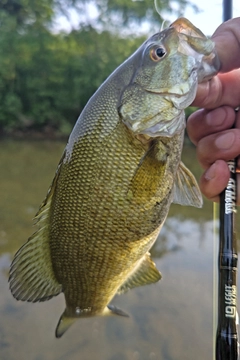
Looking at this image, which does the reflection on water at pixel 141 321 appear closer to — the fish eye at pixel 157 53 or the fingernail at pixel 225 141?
the fingernail at pixel 225 141

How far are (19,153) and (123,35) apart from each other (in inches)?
413

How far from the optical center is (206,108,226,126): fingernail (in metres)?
1.79

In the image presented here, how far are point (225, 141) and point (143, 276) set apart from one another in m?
0.75

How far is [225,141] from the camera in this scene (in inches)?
66.5

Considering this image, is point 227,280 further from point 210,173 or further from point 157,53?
point 157,53

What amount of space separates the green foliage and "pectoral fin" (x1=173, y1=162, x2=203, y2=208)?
14.5 metres

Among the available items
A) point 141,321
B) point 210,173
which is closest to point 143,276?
point 210,173

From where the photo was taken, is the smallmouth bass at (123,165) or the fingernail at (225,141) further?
the fingernail at (225,141)

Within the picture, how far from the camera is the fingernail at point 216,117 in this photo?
1.79 metres

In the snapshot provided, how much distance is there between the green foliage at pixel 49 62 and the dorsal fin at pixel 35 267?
1439cm

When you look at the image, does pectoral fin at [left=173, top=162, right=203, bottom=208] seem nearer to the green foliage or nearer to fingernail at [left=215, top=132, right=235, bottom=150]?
fingernail at [left=215, top=132, right=235, bottom=150]

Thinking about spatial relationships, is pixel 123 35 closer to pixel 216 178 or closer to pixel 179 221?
pixel 179 221

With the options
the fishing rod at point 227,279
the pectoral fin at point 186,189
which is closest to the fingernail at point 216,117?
the fishing rod at point 227,279

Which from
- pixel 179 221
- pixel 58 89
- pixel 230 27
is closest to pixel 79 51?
pixel 58 89
